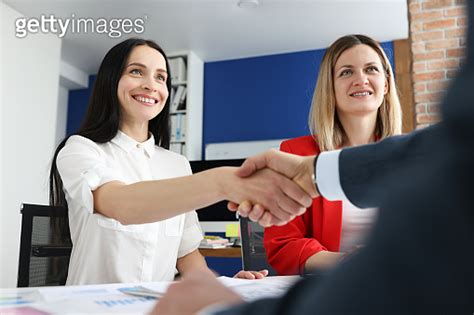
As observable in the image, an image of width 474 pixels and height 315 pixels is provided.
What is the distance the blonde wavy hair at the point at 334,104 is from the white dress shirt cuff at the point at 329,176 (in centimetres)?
77

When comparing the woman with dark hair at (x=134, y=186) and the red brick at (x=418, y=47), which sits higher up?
the red brick at (x=418, y=47)

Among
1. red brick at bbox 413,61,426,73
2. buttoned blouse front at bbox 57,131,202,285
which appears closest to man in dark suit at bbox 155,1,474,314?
buttoned blouse front at bbox 57,131,202,285

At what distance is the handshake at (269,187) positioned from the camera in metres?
1.11

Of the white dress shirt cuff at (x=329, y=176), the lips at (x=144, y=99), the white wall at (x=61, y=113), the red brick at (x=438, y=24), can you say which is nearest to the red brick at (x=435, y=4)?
the red brick at (x=438, y=24)

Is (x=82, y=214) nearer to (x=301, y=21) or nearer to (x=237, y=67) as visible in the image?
(x=301, y=21)

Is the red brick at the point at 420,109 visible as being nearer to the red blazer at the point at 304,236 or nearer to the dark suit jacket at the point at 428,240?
the red blazer at the point at 304,236

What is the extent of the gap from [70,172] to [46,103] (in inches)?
138

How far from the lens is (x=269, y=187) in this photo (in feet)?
3.69

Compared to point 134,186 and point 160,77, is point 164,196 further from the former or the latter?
point 160,77

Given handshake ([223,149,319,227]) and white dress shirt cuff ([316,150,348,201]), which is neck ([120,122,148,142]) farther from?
white dress shirt cuff ([316,150,348,201])

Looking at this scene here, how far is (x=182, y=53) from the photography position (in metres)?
5.20

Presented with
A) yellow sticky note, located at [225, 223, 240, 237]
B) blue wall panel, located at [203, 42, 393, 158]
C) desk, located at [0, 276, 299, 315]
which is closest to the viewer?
desk, located at [0, 276, 299, 315]

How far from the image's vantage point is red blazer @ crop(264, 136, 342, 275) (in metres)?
1.40

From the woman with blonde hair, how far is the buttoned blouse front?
0.35m
